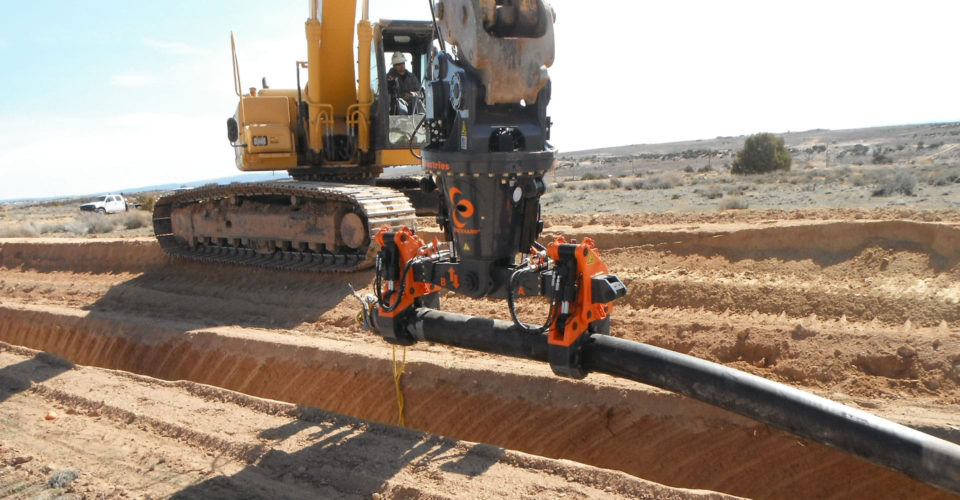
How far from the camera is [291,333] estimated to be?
8539mm

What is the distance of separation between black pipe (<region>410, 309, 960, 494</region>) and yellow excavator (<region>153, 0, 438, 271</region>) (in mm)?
5830

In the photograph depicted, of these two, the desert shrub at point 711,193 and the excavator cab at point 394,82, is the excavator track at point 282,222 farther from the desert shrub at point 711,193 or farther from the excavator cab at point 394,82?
the desert shrub at point 711,193

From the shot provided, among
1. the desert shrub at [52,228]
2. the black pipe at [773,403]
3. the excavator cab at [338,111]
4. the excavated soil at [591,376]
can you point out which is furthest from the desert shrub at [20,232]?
the black pipe at [773,403]

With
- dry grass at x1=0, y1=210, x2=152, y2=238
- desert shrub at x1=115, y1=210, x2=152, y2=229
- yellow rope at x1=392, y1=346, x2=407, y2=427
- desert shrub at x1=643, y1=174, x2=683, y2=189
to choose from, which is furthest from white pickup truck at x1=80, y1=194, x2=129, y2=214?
yellow rope at x1=392, y1=346, x2=407, y2=427

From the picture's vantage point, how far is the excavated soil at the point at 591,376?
482cm

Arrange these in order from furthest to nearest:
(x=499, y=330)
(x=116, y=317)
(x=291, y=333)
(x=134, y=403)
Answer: (x=116, y=317)
(x=291, y=333)
(x=134, y=403)
(x=499, y=330)

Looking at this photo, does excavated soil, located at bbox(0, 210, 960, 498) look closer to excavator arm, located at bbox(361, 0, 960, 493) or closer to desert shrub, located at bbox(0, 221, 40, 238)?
excavator arm, located at bbox(361, 0, 960, 493)

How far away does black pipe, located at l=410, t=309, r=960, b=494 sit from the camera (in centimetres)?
324

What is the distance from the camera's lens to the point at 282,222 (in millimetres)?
10750

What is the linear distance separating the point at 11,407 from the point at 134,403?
1.15m

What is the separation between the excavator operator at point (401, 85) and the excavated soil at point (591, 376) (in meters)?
2.82

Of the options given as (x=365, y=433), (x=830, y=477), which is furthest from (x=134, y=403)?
(x=830, y=477)

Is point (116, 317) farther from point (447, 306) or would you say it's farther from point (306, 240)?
point (447, 306)

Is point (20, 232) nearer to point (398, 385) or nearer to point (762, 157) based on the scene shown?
point (398, 385)
